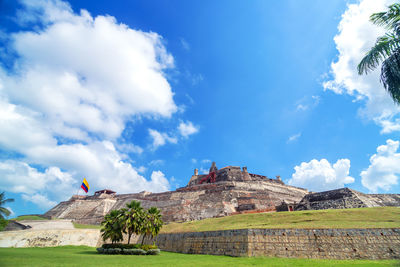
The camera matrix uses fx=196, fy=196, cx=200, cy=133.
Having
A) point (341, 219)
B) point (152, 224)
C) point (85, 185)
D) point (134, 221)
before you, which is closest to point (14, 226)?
point (85, 185)

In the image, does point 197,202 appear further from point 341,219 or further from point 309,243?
point 309,243

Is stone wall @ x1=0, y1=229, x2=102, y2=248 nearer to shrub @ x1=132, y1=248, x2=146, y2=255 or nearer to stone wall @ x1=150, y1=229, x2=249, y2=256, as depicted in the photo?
stone wall @ x1=150, y1=229, x2=249, y2=256

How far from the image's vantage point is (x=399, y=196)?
3834 cm

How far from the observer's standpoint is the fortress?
3412 centimetres

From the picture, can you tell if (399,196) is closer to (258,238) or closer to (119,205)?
(258,238)

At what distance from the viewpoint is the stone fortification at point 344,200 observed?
31.1 metres

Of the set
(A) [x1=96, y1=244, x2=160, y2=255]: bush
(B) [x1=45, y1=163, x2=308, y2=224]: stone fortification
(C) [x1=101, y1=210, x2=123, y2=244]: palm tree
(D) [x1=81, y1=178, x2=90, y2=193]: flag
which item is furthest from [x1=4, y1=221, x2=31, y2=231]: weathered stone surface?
(A) [x1=96, y1=244, x2=160, y2=255]: bush

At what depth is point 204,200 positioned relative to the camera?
146 feet

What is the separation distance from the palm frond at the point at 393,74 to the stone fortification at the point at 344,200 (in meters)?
25.2

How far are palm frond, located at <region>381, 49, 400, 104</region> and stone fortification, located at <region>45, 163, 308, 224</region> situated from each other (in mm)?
26176

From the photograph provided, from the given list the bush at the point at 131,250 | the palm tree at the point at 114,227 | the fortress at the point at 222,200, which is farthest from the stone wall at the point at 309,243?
the fortress at the point at 222,200

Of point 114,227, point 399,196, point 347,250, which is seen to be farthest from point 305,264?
point 399,196

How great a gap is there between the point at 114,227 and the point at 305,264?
2020 centimetres

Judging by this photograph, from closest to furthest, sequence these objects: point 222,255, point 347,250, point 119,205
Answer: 1. point 347,250
2. point 222,255
3. point 119,205
